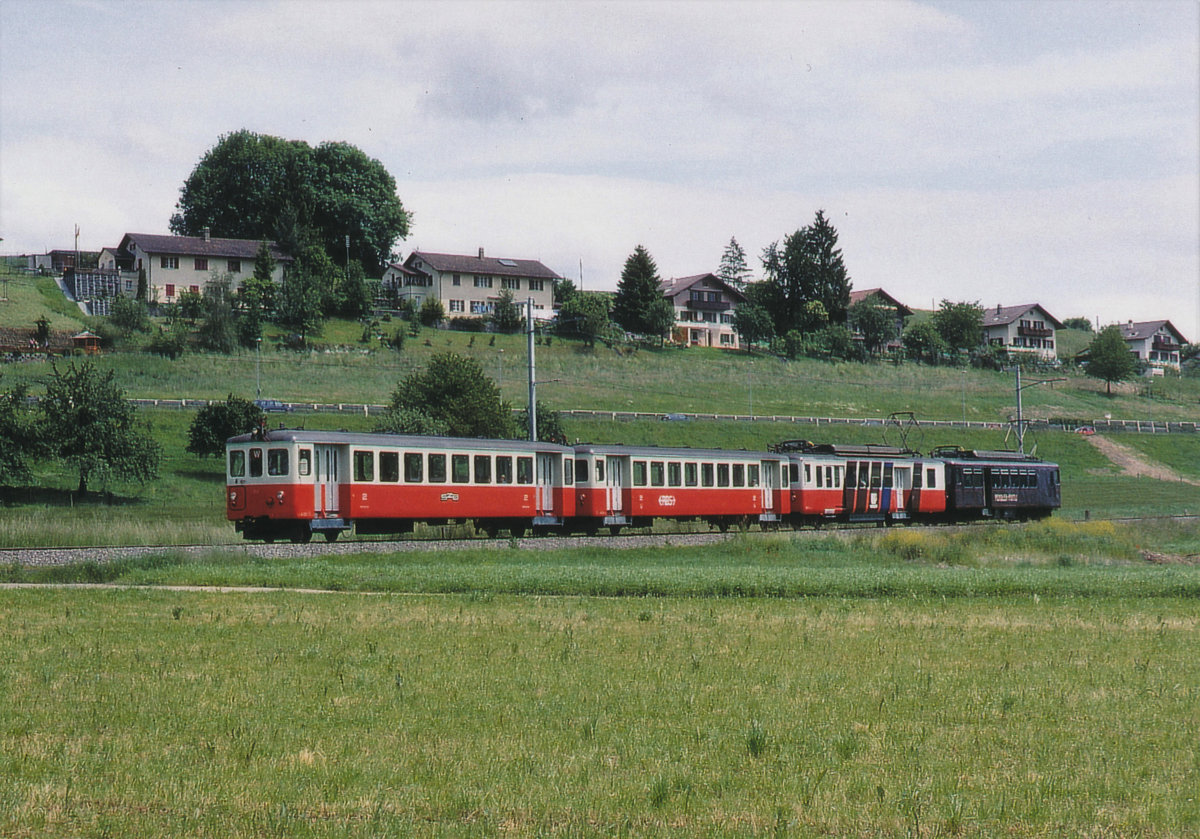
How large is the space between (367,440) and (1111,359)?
3961 inches

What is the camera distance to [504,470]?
36938 millimetres

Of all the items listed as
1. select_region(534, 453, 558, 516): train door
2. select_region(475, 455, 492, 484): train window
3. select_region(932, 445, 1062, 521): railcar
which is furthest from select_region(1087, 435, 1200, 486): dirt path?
select_region(475, 455, 492, 484): train window

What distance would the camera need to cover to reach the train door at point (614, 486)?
4022 cm

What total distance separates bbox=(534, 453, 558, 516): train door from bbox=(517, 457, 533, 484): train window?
39 cm

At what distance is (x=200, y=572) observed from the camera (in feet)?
74.3

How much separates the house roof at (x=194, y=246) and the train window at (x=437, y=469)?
276 feet

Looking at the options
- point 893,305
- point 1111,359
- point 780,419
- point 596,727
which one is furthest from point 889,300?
point 596,727

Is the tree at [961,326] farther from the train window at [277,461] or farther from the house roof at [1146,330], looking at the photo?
the train window at [277,461]

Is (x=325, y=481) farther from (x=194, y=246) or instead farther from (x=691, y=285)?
(x=691, y=285)

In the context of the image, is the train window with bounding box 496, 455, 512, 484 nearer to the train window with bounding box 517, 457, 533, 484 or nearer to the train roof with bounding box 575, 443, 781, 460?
the train window with bounding box 517, 457, 533, 484

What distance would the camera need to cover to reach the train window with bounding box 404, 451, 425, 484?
111 feet

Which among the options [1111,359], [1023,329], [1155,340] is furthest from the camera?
[1155,340]

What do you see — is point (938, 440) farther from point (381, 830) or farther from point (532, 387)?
point (381, 830)

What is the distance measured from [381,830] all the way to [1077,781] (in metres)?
3.99
